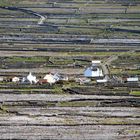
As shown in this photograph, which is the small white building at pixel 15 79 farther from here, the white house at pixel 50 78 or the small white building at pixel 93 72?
the small white building at pixel 93 72

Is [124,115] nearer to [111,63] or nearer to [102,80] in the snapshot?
[102,80]

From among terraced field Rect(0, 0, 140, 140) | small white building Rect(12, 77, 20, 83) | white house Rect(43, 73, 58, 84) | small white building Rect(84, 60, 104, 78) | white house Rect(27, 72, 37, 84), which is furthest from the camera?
small white building Rect(84, 60, 104, 78)

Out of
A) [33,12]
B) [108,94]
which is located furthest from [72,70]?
[33,12]

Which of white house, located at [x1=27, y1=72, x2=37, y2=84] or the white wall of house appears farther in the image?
the white wall of house

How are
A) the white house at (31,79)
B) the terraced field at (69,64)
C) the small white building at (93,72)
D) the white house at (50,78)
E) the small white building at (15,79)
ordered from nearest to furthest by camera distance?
1. the terraced field at (69,64)
2. the white house at (50,78)
3. the white house at (31,79)
4. the small white building at (15,79)
5. the small white building at (93,72)

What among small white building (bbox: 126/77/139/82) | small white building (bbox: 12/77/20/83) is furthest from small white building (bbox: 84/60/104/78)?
small white building (bbox: 12/77/20/83)

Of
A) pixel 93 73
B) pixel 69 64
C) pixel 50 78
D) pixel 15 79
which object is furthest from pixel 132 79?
pixel 15 79

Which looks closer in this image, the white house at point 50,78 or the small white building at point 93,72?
the white house at point 50,78

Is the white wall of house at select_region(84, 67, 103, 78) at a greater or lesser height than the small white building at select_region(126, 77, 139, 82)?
greater

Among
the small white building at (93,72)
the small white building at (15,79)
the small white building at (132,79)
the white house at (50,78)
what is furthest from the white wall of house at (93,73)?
the small white building at (15,79)

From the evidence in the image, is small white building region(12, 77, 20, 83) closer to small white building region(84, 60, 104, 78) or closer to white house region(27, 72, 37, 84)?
white house region(27, 72, 37, 84)
